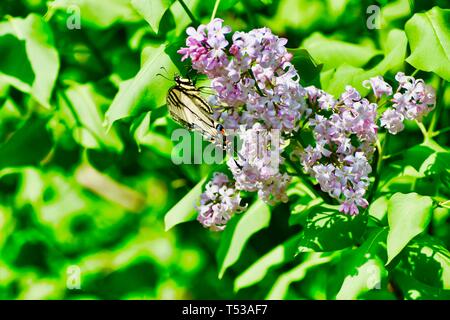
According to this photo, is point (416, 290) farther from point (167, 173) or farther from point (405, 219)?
point (167, 173)

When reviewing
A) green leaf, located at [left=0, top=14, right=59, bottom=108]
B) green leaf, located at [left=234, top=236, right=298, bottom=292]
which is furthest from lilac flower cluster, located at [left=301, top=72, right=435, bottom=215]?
green leaf, located at [left=0, top=14, right=59, bottom=108]

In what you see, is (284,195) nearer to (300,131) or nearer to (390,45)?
(300,131)

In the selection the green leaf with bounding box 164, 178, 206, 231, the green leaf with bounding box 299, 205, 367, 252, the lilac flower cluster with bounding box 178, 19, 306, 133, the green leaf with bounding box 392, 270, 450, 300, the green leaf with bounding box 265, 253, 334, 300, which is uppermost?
the lilac flower cluster with bounding box 178, 19, 306, 133

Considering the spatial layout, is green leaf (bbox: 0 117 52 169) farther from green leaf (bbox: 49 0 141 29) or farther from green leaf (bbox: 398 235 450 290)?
green leaf (bbox: 398 235 450 290)

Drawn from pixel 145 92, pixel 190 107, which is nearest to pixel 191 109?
pixel 190 107

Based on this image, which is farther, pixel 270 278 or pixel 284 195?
pixel 270 278

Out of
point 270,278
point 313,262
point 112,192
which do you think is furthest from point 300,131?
point 112,192

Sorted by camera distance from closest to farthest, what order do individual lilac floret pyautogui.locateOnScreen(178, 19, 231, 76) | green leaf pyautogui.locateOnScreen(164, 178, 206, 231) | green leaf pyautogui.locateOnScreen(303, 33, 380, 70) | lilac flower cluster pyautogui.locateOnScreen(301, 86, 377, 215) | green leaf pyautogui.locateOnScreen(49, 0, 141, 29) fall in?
individual lilac floret pyautogui.locateOnScreen(178, 19, 231, 76) < lilac flower cluster pyautogui.locateOnScreen(301, 86, 377, 215) < green leaf pyautogui.locateOnScreen(164, 178, 206, 231) < green leaf pyautogui.locateOnScreen(303, 33, 380, 70) < green leaf pyautogui.locateOnScreen(49, 0, 141, 29)

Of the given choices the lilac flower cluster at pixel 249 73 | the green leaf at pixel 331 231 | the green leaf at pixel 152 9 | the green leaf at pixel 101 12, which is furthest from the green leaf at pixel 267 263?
the green leaf at pixel 101 12
